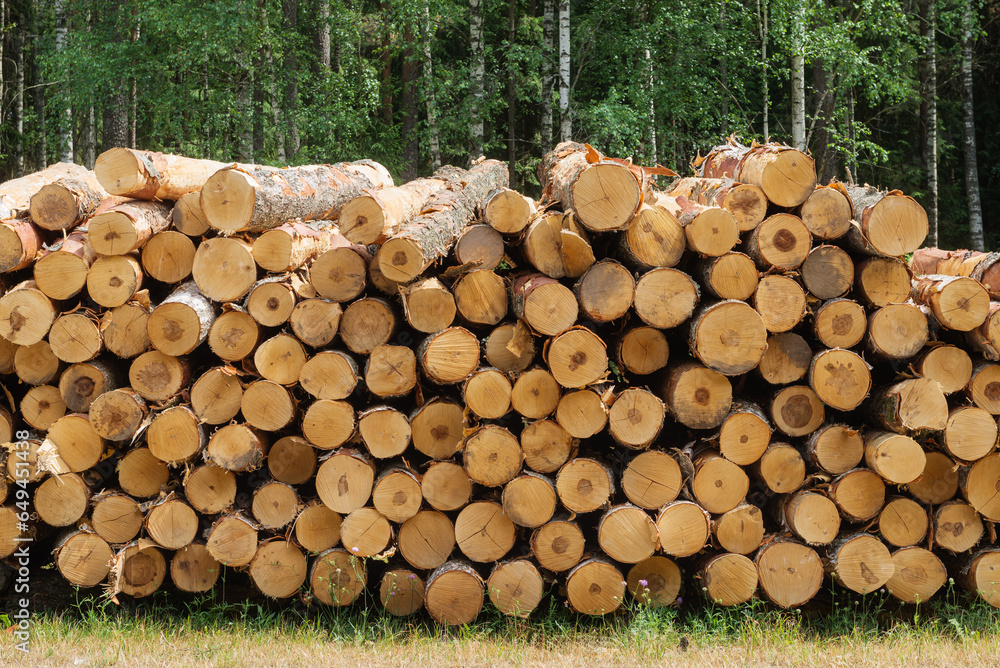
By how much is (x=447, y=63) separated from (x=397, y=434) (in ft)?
46.5

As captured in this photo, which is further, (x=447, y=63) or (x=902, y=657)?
(x=447, y=63)

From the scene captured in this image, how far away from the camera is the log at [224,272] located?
4062mm

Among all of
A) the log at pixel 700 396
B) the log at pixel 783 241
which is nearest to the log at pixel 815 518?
the log at pixel 700 396

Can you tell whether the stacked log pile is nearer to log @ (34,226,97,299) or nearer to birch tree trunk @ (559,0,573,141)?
log @ (34,226,97,299)

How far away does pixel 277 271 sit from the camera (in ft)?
13.7

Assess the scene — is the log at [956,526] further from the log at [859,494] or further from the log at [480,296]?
the log at [480,296]

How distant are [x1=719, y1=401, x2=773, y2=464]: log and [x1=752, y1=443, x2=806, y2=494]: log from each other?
8cm

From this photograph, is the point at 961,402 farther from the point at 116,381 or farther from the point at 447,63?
the point at 447,63

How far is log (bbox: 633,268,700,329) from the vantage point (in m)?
3.88

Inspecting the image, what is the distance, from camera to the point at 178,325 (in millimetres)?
4051

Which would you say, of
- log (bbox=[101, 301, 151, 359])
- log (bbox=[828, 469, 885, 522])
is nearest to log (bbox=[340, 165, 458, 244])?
log (bbox=[101, 301, 151, 359])

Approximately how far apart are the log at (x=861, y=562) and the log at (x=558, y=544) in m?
1.49

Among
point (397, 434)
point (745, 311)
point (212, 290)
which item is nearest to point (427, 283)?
point (397, 434)

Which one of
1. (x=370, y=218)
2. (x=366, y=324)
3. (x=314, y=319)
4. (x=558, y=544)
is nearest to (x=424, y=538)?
(x=558, y=544)
